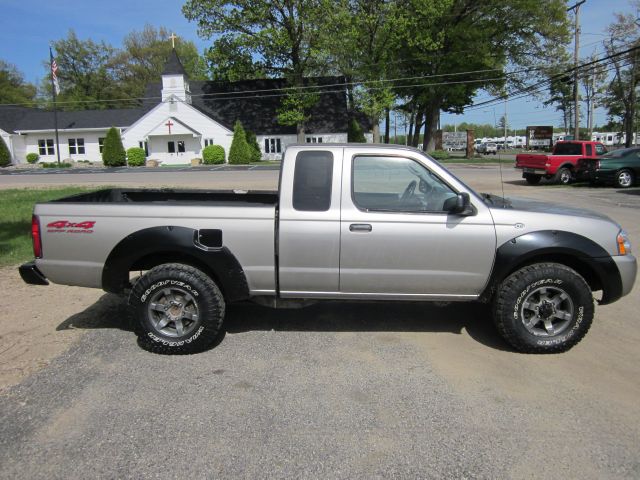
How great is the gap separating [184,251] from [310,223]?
117 cm

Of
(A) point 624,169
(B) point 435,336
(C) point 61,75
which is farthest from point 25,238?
(C) point 61,75

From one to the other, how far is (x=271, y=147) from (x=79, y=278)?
47432 millimetres

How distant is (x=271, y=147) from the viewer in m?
51.0

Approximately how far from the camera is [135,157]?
150 ft

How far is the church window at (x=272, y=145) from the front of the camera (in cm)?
5069

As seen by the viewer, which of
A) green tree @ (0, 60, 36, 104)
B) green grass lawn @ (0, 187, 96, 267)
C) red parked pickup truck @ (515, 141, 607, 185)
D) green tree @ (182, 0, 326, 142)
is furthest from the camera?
green tree @ (0, 60, 36, 104)

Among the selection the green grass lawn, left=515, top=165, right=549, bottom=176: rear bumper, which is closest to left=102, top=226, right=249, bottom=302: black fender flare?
the green grass lawn

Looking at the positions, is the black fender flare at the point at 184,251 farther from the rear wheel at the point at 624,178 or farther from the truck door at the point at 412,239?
the rear wheel at the point at 624,178

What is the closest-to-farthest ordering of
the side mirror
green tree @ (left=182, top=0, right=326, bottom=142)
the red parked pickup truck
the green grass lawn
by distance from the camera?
the side mirror < the green grass lawn < the red parked pickup truck < green tree @ (left=182, top=0, right=326, bottom=142)

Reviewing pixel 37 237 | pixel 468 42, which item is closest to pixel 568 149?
pixel 37 237

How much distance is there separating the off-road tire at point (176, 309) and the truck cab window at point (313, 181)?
1.14 meters

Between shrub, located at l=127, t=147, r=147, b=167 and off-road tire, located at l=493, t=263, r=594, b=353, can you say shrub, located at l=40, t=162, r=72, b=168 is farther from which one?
off-road tire, located at l=493, t=263, r=594, b=353

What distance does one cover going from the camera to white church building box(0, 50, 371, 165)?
47844mm

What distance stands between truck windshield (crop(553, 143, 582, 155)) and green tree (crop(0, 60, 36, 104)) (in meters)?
80.2
